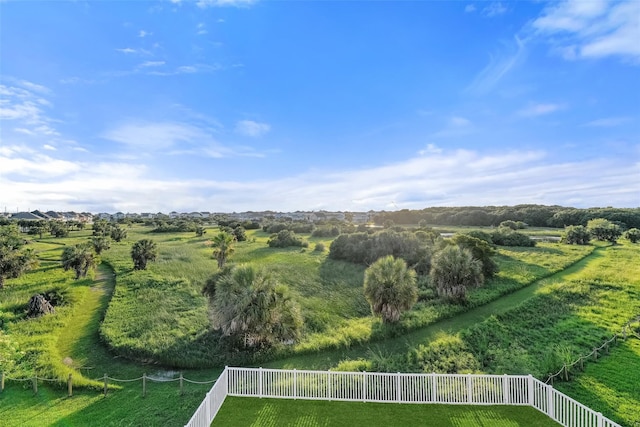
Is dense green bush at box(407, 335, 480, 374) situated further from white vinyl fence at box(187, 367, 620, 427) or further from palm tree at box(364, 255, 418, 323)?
white vinyl fence at box(187, 367, 620, 427)

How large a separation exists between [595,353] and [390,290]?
9.07 metres

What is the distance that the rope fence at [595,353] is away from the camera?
42.6 feet

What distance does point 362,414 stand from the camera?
9.54 metres

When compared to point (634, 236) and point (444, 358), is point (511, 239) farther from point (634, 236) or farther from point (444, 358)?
point (444, 358)

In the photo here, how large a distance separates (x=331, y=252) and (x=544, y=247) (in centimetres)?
2836

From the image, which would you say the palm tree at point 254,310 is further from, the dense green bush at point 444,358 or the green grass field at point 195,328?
the dense green bush at point 444,358

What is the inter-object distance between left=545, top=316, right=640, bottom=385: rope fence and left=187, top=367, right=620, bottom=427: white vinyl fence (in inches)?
87.5

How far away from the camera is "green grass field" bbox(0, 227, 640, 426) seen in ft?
37.3

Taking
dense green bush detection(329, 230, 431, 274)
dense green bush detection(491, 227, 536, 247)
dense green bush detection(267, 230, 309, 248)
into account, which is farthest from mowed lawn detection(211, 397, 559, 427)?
dense green bush detection(491, 227, 536, 247)

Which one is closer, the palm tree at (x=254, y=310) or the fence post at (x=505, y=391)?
the fence post at (x=505, y=391)

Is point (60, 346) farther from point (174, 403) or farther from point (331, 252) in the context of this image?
point (331, 252)

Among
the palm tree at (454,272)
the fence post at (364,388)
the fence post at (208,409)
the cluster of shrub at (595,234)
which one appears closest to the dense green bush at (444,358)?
the fence post at (364,388)

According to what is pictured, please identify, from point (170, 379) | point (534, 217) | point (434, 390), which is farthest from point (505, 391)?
point (534, 217)

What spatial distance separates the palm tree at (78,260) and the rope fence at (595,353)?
30.8 meters
